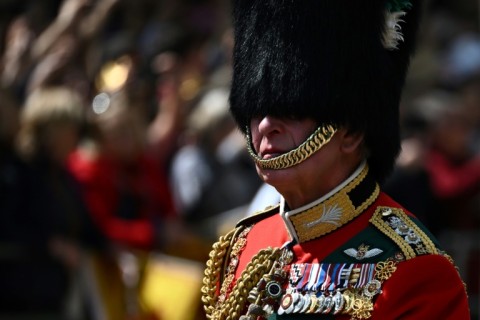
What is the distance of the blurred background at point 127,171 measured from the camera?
7.05m

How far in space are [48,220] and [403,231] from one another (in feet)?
12.2

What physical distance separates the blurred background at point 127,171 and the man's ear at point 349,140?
2363 millimetres

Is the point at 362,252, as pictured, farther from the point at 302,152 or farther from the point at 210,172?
the point at 210,172

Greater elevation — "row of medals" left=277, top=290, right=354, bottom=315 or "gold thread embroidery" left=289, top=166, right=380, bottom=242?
"gold thread embroidery" left=289, top=166, right=380, bottom=242

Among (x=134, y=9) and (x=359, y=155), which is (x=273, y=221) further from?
(x=134, y=9)

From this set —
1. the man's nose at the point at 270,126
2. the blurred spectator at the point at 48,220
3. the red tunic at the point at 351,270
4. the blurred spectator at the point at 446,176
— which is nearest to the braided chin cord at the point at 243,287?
the red tunic at the point at 351,270

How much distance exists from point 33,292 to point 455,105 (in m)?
3.46

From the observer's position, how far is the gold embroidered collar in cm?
377

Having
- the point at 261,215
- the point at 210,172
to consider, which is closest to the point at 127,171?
the point at 210,172

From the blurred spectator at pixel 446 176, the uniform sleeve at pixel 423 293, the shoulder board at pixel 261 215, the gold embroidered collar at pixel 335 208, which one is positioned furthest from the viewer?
the blurred spectator at pixel 446 176

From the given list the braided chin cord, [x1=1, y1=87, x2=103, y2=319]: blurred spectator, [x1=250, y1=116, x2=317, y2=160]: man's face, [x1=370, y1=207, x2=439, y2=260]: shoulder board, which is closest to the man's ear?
[x1=250, y1=116, x2=317, y2=160]: man's face

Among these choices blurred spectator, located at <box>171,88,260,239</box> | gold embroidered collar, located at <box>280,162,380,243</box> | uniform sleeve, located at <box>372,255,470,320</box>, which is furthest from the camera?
blurred spectator, located at <box>171,88,260,239</box>

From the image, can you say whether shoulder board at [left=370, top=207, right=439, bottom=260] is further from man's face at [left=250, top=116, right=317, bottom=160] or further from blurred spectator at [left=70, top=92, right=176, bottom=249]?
blurred spectator at [left=70, top=92, right=176, bottom=249]

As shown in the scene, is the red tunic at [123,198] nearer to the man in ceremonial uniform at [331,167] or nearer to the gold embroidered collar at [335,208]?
the man in ceremonial uniform at [331,167]
